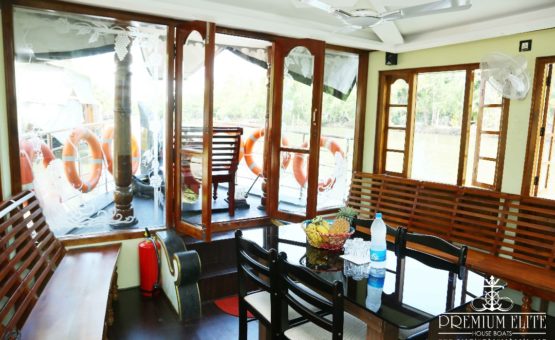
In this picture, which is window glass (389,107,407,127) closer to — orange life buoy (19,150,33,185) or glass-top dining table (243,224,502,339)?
glass-top dining table (243,224,502,339)

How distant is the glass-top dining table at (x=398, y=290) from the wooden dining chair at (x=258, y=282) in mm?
207

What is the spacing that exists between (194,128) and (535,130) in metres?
2.85

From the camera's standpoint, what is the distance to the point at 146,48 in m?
3.26

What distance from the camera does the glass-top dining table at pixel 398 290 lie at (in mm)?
1582

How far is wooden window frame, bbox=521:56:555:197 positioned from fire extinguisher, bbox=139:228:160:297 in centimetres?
311

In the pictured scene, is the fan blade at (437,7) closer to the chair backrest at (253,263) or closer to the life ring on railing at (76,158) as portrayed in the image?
the chair backrest at (253,263)

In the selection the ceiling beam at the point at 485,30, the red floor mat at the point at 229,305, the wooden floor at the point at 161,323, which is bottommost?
the red floor mat at the point at 229,305

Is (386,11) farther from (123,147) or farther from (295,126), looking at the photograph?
(123,147)

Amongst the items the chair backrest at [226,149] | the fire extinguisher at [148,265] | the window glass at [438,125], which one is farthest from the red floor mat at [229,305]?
the window glass at [438,125]

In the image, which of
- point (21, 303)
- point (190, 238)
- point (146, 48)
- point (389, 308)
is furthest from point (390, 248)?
point (146, 48)

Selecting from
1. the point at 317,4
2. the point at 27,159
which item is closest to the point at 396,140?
the point at 317,4

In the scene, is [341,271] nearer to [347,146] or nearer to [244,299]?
[244,299]

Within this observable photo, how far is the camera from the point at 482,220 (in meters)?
3.47

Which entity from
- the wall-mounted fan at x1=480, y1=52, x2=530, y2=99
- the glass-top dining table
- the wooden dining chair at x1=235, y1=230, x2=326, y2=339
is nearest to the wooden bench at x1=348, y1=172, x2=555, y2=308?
the wall-mounted fan at x1=480, y1=52, x2=530, y2=99
